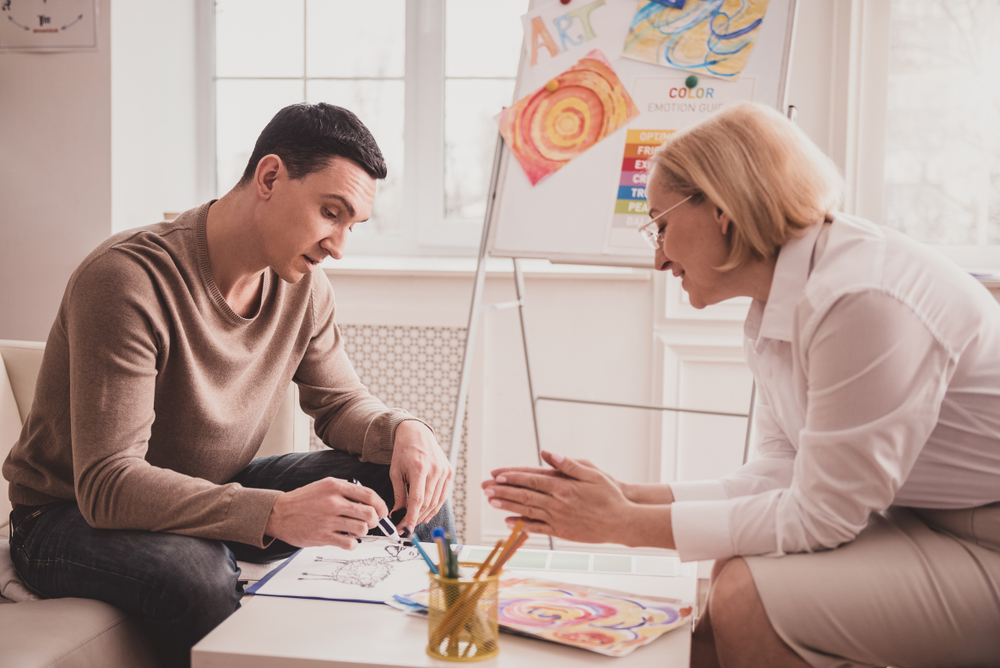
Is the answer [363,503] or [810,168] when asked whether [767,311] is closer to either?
[810,168]

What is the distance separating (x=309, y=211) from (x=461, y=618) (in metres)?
0.72

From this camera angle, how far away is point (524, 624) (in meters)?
0.98

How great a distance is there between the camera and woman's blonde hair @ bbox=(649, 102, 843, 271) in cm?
108

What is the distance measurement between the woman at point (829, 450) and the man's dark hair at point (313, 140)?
48 cm

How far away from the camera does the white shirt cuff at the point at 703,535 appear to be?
107cm

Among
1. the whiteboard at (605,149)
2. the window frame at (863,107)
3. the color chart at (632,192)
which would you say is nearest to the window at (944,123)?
the window frame at (863,107)

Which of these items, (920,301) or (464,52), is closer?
(920,301)

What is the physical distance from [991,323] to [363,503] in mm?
810

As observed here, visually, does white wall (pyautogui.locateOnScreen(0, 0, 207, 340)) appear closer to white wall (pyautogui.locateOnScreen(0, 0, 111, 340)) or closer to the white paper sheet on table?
white wall (pyautogui.locateOnScreen(0, 0, 111, 340))

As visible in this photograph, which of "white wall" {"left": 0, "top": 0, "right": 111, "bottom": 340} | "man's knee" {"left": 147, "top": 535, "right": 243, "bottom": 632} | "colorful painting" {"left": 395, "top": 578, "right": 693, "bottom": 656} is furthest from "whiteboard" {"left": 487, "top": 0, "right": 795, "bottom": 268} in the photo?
"white wall" {"left": 0, "top": 0, "right": 111, "bottom": 340}

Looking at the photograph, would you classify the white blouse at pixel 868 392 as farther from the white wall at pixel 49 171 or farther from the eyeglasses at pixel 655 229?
the white wall at pixel 49 171

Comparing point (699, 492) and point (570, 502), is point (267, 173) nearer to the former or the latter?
point (570, 502)

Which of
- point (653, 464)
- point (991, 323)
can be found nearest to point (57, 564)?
point (991, 323)

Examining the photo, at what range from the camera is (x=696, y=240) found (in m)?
1.16
